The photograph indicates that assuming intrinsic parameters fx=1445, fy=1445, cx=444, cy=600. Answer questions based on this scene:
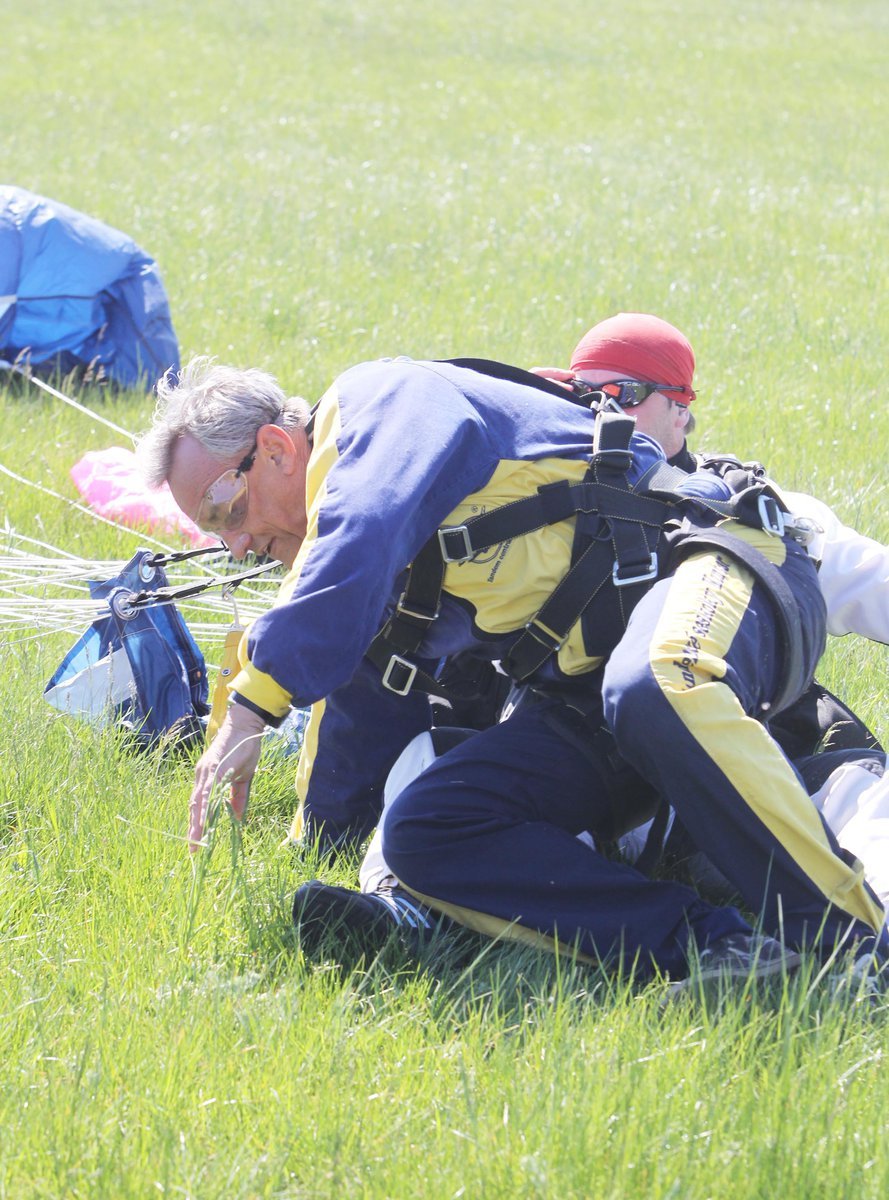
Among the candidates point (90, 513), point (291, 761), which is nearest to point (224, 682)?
point (291, 761)

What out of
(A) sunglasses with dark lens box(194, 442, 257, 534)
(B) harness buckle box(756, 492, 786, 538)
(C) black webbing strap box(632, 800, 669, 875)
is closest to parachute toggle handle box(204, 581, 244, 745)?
(A) sunglasses with dark lens box(194, 442, 257, 534)

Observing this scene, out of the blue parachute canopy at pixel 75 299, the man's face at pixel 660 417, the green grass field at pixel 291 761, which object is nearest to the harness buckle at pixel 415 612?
the green grass field at pixel 291 761

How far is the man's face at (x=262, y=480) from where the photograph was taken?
3.60 meters

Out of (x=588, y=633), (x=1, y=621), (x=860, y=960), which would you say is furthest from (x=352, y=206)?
(x=860, y=960)

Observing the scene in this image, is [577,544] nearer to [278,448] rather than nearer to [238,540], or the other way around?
[278,448]

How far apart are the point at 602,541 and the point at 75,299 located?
5.45 metres

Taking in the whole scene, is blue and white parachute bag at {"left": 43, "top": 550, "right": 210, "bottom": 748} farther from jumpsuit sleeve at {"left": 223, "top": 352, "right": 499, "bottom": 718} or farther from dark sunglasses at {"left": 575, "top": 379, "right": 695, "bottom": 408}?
dark sunglasses at {"left": 575, "top": 379, "right": 695, "bottom": 408}

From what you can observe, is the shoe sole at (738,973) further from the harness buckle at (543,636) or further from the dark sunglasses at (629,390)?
the dark sunglasses at (629,390)

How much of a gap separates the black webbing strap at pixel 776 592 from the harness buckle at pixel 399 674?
726mm

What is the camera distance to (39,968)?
118 inches

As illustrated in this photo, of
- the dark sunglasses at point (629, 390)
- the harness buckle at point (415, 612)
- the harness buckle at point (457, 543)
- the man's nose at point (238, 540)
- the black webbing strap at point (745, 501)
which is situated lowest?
the man's nose at point (238, 540)

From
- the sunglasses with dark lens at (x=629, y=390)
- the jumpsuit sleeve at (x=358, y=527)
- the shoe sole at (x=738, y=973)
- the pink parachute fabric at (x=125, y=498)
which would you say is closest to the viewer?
the shoe sole at (x=738, y=973)

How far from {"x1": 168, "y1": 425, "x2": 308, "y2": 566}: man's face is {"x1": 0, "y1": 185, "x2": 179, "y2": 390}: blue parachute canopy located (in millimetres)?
4454

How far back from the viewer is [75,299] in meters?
8.02
